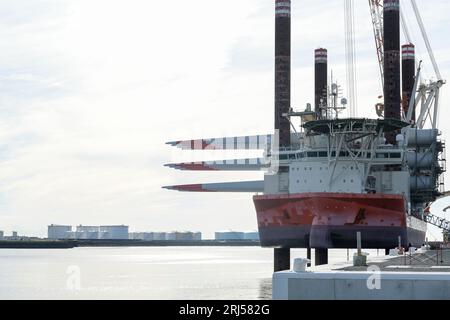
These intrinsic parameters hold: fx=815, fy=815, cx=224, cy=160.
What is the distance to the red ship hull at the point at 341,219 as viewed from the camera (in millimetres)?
98438

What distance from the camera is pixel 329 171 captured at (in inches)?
4094

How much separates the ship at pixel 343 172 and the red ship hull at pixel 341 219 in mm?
121

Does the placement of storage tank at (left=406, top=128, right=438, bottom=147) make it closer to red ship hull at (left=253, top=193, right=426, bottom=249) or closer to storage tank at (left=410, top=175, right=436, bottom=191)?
storage tank at (left=410, top=175, right=436, bottom=191)

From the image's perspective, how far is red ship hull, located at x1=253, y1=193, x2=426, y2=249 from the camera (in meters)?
98.4

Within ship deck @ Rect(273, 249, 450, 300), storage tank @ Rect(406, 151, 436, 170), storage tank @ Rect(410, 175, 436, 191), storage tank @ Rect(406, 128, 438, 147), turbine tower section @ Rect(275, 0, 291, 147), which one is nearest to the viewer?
ship deck @ Rect(273, 249, 450, 300)

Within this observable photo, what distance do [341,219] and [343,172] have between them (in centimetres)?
785

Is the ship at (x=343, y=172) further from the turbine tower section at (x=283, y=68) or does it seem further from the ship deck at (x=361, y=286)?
the ship deck at (x=361, y=286)

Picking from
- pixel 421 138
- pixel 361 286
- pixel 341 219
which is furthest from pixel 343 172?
pixel 361 286

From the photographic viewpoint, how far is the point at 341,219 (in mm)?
98875

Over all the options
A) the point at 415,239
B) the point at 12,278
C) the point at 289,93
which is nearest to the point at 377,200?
the point at 415,239

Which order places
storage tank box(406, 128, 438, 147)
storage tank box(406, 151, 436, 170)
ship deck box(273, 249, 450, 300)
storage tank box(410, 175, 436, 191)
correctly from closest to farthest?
ship deck box(273, 249, 450, 300) → storage tank box(406, 151, 436, 170) → storage tank box(410, 175, 436, 191) → storage tank box(406, 128, 438, 147)

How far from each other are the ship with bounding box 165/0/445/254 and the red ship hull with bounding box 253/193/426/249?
0.40ft

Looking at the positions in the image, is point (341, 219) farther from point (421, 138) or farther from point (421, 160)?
point (421, 138)

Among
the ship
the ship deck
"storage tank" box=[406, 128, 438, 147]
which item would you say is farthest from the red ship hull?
the ship deck
